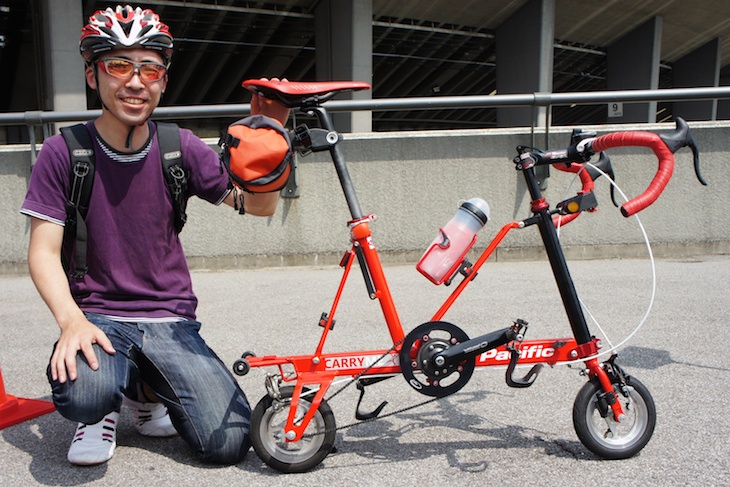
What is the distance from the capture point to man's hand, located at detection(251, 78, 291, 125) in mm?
2447

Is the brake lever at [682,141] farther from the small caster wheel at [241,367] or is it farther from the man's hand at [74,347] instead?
the man's hand at [74,347]

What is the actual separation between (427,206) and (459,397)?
3983 millimetres

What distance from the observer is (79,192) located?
96.3 inches

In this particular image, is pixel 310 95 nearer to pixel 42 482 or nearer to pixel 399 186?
pixel 42 482

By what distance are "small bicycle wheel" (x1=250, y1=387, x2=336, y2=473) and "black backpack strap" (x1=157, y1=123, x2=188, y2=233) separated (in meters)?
0.84

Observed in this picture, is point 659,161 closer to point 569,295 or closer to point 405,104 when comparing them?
point 569,295

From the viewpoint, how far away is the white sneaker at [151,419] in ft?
9.08

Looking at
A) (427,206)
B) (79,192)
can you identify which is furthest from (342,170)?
(427,206)

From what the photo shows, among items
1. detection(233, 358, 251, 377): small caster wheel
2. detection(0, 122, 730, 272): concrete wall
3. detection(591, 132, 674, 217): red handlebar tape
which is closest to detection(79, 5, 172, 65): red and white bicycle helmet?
detection(233, 358, 251, 377): small caster wheel

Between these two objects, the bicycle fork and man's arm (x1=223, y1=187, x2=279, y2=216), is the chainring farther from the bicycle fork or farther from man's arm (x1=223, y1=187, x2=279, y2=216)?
man's arm (x1=223, y1=187, x2=279, y2=216)

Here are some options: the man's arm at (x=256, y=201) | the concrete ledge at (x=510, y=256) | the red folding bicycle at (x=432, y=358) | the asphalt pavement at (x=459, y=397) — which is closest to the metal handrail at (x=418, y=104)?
the concrete ledge at (x=510, y=256)

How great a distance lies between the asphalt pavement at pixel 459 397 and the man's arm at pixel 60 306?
1.59 feet

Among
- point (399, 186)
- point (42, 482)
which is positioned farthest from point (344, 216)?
point (42, 482)

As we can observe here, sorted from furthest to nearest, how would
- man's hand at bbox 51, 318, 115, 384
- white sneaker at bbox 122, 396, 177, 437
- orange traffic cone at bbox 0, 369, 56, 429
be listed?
orange traffic cone at bbox 0, 369, 56, 429, white sneaker at bbox 122, 396, 177, 437, man's hand at bbox 51, 318, 115, 384
